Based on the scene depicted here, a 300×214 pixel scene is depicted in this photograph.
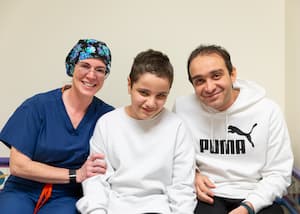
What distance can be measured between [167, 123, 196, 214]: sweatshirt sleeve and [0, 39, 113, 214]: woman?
297 millimetres

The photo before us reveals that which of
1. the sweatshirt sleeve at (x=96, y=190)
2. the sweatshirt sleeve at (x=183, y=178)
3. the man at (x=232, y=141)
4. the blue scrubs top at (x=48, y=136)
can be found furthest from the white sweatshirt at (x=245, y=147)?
the blue scrubs top at (x=48, y=136)

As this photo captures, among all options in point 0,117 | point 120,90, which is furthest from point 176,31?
point 0,117

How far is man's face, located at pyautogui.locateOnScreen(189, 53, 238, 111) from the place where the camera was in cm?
141

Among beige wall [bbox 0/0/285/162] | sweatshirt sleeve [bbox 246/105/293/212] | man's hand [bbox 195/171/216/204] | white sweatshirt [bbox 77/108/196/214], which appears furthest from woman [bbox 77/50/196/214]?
beige wall [bbox 0/0/285/162]

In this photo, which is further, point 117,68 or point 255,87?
point 117,68

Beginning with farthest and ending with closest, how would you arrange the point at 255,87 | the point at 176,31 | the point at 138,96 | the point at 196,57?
the point at 176,31 < the point at 255,87 < the point at 196,57 < the point at 138,96

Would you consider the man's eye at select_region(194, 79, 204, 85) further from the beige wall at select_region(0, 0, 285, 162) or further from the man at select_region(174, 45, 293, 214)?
the beige wall at select_region(0, 0, 285, 162)

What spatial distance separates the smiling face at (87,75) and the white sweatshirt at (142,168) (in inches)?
6.2

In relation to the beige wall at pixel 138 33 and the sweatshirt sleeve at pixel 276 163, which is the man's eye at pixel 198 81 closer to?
the sweatshirt sleeve at pixel 276 163

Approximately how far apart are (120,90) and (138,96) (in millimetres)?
674

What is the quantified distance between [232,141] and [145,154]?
1.25ft

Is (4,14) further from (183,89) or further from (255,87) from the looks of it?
(255,87)

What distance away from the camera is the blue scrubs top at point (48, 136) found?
147 cm

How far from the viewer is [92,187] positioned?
1.38m
